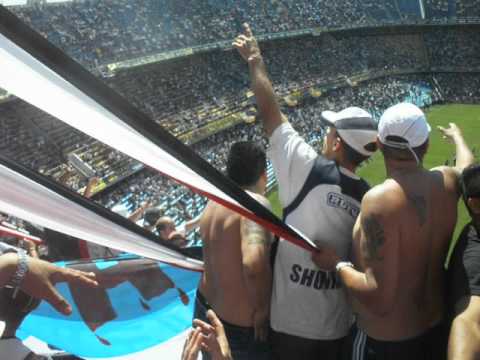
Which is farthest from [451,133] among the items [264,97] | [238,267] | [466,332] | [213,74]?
[213,74]

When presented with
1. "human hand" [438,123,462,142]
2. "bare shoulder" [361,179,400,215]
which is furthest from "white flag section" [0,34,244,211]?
"human hand" [438,123,462,142]

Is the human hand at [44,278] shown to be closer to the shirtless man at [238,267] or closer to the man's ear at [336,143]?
the shirtless man at [238,267]

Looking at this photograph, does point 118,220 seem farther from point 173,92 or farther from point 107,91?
point 173,92

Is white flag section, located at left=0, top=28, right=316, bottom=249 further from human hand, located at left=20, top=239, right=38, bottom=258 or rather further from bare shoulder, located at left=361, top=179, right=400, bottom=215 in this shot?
human hand, located at left=20, top=239, right=38, bottom=258

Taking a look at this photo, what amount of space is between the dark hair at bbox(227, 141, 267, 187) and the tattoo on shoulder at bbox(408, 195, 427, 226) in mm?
950

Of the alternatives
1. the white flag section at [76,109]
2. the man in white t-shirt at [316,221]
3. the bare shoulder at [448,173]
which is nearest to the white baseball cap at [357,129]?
the man in white t-shirt at [316,221]

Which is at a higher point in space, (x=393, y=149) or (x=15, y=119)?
(x=393, y=149)

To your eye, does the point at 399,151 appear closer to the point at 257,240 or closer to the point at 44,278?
the point at 257,240

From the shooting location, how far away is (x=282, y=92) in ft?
133

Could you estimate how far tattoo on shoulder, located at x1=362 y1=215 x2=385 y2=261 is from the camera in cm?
234

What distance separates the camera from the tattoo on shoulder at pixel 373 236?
2344 mm

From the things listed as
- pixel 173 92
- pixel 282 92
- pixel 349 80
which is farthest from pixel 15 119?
pixel 349 80

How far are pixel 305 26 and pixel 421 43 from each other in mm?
14104

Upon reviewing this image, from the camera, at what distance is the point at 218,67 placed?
4041 cm
